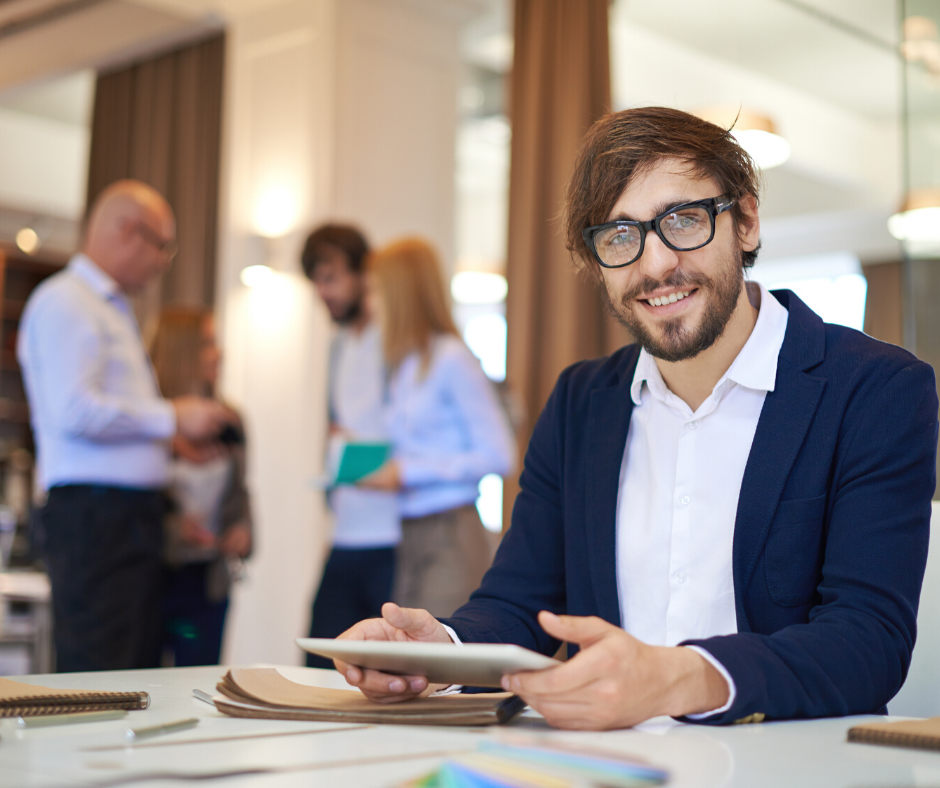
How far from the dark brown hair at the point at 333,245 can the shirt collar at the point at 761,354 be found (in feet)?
5.40

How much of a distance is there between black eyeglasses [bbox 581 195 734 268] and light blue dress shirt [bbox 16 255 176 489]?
163 cm

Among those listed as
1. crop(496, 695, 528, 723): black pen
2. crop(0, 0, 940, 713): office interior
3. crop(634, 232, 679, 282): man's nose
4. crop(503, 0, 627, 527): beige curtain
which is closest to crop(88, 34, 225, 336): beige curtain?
crop(0, 0, 940, 713): office interior

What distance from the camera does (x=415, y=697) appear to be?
100 cm

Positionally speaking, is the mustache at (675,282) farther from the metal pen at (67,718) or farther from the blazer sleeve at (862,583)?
the metal pen at (67,718)

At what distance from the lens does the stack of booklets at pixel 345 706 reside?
0.88m

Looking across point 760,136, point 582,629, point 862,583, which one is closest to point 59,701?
point 582,629

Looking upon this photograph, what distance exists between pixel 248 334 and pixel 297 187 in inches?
30.4

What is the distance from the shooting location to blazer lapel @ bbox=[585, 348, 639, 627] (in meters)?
1.36

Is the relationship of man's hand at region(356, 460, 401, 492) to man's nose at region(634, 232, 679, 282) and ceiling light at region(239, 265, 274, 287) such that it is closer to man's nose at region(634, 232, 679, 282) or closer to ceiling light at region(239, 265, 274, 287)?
man's nose at region(634, 232, 679, 282)

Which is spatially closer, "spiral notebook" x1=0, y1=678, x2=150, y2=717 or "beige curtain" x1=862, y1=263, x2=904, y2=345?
"spiral notebook" x1=0, y1=678, x2=150, y2=717

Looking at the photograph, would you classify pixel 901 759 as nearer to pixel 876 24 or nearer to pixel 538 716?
pixel 538 716

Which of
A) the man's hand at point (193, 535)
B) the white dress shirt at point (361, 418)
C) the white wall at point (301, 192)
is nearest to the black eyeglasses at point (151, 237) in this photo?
the white dress shirt at point (361, 418)

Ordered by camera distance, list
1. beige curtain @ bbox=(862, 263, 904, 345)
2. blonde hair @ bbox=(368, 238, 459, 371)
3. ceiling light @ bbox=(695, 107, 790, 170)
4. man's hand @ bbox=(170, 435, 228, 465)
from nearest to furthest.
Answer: blonde hair @ bbox=(368, 238, 459, 371) < man's hand @ bbox=(170, 435, 228, 465) < beige curtain @ bbox=(862, 263, 904, 345) < ceiling light @ bbox=(695, 107, 790, 170)

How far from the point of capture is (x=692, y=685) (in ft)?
2.89
